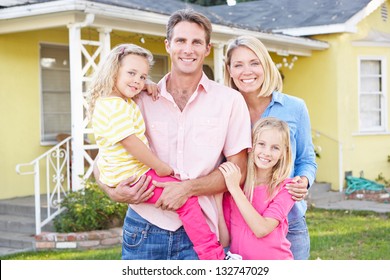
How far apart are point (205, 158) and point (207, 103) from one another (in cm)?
27

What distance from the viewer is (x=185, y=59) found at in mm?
3268

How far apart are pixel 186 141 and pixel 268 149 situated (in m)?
0.41

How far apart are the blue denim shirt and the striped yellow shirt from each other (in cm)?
71

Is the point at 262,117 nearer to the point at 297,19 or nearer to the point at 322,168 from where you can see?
the point at 322,168

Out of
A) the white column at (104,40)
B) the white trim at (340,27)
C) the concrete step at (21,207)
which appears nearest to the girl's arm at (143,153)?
the white column at (104,40)

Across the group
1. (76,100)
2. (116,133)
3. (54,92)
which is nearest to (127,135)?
(116,133)

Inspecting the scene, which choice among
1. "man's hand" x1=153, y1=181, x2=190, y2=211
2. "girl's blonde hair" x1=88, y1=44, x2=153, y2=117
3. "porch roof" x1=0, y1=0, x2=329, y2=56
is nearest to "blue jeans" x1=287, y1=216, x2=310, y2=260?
"man's hand" x1=153, y1=181, x2=190, y2=211

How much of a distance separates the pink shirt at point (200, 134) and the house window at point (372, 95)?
11440 mm

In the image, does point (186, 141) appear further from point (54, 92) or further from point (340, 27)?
point (340, 27)

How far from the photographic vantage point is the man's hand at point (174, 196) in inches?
126

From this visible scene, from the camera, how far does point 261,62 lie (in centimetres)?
340

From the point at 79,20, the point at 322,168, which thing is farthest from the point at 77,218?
the point at 322,168

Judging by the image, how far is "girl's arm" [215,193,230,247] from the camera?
3.36 meters

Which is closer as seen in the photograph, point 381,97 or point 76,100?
point 76,100
